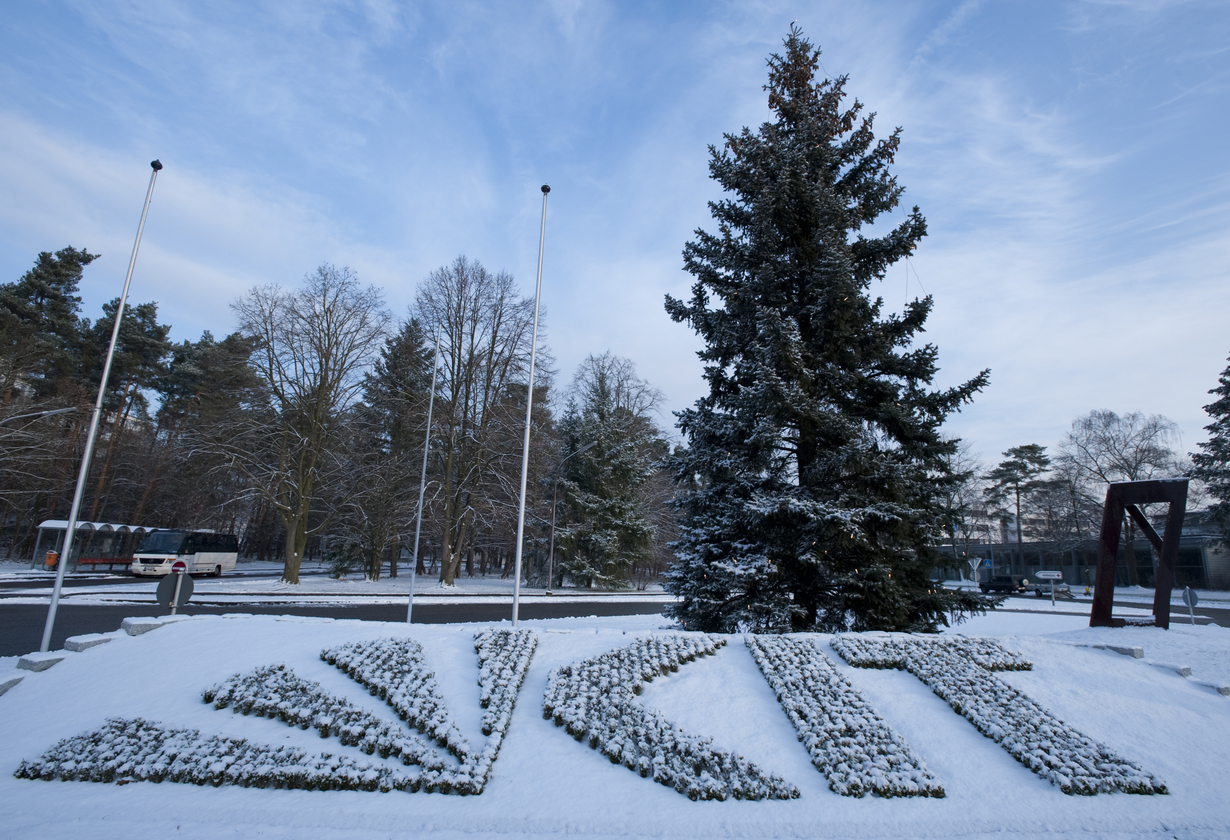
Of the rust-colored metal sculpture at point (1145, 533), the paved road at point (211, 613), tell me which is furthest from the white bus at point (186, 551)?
the rust-colored metal sculpture at point (1145, 533)

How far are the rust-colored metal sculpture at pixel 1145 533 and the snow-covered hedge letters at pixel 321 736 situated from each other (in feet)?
37.2

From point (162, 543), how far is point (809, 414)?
32.3 m

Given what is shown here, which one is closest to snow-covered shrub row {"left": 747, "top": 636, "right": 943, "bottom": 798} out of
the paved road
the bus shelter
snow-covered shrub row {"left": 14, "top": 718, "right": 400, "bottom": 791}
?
snow-covered shrub row {"left": 14, "top": 718, "right": 400, "bottom": 791}

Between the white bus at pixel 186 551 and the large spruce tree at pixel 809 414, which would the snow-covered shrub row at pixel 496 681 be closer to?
the large spruce tree at pixel 809 414

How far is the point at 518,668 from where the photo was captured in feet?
20.9

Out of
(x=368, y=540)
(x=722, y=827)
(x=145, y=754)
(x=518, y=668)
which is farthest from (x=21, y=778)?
(x=368, y=540)

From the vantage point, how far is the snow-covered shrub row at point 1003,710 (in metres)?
4.95

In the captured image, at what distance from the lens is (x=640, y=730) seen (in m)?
5.25

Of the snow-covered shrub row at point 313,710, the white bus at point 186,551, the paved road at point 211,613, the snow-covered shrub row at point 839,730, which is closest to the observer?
the snow-covered shrub row at point 839,730

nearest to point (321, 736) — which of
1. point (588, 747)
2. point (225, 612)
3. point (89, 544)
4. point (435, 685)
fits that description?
point (435, 685)

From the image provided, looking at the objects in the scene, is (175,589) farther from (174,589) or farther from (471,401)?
(471,401)

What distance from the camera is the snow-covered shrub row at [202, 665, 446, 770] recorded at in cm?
495

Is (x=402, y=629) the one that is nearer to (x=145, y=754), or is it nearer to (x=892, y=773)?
(x=145, y=754)

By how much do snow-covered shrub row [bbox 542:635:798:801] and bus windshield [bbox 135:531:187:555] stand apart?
3035 centimetres
